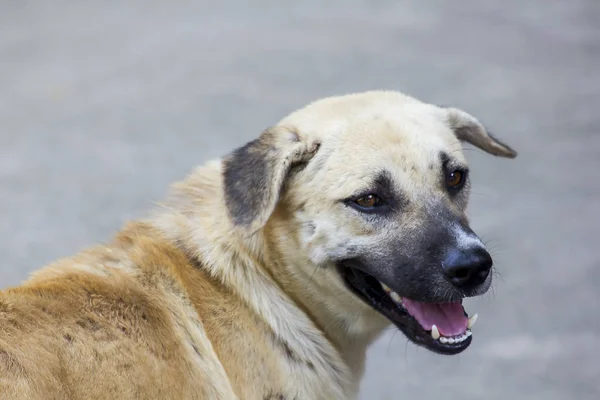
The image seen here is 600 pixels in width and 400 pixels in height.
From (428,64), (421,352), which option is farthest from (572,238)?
(428,64)

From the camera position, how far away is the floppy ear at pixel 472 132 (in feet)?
12.7

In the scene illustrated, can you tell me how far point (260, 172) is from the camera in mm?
3443

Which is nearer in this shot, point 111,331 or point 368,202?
point 111,331

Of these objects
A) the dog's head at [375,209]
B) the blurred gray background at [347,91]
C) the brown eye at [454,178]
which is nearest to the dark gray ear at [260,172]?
the dog's head at [375,209]

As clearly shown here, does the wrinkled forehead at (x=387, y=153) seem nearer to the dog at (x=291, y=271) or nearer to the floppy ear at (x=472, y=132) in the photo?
the dog at (x=291, y=271)

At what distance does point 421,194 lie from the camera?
11.2ft

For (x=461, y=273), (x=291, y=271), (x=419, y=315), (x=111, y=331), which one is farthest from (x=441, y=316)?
(x=111, y=331)

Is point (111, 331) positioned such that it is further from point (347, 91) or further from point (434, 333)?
point (347, 91)

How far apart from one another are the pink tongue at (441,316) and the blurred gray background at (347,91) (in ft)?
5.26

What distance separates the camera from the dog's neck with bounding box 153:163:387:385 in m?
3.47

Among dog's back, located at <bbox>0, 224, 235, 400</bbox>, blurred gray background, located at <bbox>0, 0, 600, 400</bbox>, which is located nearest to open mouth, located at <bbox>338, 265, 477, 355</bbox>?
dog's back, located at <bbox>0, 224, 235, 400</bbox>

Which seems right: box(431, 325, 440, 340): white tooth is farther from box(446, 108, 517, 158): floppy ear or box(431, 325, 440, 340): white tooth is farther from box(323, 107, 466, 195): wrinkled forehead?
box(446, 108, 517, 158): floppy ear

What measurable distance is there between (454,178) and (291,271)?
0.68m

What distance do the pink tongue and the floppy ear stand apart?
756 millimetres
